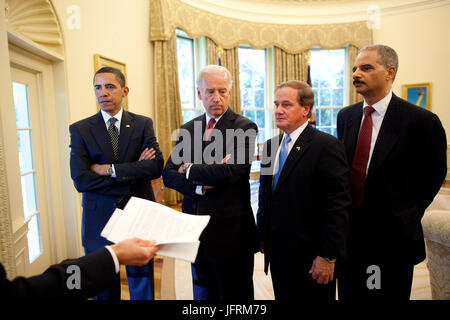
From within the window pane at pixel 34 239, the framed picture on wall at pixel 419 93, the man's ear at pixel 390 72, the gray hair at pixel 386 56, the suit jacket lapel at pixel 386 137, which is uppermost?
the framed picture on wall at pixel 419 93

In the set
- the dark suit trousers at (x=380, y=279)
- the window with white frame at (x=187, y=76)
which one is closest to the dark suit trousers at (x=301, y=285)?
the dark suit trousers at (x=380, y=279)

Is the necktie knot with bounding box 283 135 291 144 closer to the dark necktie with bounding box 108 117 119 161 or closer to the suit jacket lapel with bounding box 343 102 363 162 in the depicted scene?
the suit jacket lapel with bounding box 343 102 363 162

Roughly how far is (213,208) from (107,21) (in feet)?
11.4

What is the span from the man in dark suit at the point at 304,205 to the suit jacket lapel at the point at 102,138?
3.55 feet

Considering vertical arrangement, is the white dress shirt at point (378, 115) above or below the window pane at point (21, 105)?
below

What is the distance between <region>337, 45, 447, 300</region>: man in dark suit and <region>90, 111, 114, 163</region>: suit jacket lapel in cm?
155

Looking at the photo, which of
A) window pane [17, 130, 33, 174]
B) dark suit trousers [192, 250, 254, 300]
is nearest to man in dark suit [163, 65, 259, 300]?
dark suit trousers [192, 250, 254, 300]

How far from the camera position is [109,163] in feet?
6.38

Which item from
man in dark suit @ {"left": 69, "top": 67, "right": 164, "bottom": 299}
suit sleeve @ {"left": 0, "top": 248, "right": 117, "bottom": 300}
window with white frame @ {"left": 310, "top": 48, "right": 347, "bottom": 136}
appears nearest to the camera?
suit sleeve @ {"left": 0, "top": 248, "right": 117, "bottom": 300}

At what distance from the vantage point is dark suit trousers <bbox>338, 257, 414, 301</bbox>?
65.0 inches

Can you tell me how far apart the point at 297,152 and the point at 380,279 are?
2.84 feet

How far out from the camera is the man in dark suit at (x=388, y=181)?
1.62 metres

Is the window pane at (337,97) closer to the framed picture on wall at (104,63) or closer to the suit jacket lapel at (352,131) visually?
the framed picture on wall at (104,63)

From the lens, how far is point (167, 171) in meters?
1.88
